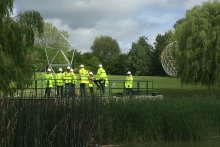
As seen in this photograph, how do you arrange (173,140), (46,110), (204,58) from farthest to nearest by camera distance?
(204,58)
(173,140)
(46,110)

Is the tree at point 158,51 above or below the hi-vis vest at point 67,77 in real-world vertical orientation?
above

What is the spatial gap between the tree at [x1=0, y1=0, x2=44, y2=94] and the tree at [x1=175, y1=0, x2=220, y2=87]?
23.2m

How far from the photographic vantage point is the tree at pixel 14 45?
58.2 feet

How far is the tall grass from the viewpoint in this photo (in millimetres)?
12773

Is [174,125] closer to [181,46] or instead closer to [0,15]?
[0,15]

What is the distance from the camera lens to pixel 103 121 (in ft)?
55.5

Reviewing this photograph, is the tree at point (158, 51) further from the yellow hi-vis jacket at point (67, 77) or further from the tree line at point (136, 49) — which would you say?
the yellow hi-vis jacket at point (67, 77)

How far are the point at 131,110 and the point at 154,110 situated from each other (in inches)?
46.3

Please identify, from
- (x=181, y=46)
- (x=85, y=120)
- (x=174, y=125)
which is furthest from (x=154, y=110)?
(x=181, y=46)

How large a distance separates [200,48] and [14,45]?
25.2 m

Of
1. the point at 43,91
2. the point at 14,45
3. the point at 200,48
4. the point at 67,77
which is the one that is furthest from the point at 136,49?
the point at 14,45

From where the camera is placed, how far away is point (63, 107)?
14.3 m

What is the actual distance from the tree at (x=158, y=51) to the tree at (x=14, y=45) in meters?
71.2

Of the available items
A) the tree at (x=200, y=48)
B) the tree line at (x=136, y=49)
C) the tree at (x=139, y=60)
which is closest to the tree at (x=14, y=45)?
the tree line at (x=136, y=49)
